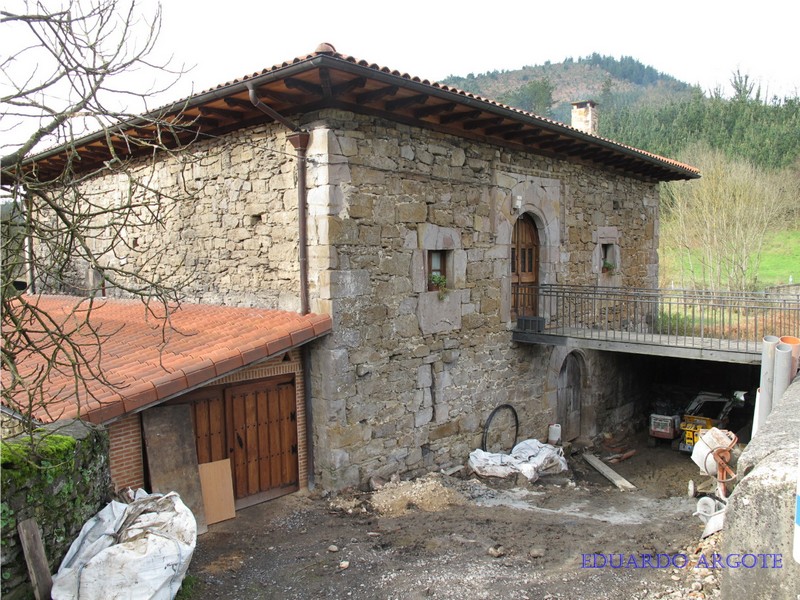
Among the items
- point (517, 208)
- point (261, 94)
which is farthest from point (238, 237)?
point (517, 208)

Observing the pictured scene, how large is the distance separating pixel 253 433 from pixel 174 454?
105cm

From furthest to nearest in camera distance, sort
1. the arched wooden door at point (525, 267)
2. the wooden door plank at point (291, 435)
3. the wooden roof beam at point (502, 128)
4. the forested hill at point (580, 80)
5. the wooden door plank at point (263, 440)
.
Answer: the forested hill at point (580, 80) → the arched wooden door at point (525, 267) → the wooden roof beam at point (502, 128) → the wooden door plank at point (291, 435) → the wooden door plank at point (263, 440)

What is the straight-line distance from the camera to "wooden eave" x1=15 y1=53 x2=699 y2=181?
6270 mm

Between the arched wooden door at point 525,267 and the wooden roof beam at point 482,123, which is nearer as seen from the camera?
the wooden roof beam at point 482,123

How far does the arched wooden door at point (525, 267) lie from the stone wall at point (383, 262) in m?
0.17

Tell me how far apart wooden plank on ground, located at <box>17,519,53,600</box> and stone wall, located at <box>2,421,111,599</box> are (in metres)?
0.05

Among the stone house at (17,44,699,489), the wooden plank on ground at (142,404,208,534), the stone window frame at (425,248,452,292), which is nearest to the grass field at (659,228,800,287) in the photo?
the stone house at (17,44,699,489)

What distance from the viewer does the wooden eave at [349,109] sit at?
6.27m

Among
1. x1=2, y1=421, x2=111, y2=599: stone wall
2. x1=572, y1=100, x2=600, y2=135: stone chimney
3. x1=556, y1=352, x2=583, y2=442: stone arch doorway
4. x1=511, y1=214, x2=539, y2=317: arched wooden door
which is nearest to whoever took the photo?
x1=2, y1=421, x2=111, y2=599: stone wall

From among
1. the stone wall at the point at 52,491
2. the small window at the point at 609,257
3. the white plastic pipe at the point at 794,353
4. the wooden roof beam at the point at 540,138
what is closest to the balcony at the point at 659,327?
the white plastic pipe at the point at 794,353

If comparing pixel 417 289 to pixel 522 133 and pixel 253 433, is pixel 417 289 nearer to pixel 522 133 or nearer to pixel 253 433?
pixel 253 433

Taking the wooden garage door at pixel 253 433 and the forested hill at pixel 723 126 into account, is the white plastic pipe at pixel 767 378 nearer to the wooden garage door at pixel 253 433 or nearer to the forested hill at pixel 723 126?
the wooden garage door at pixel 253 433

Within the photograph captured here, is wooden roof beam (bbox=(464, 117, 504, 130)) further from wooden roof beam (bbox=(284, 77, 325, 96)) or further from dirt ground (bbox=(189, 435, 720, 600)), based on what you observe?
dirt ground (bbox=(189, 435, 720, 600))

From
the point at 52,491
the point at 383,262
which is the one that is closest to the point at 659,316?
the point at 383,262
